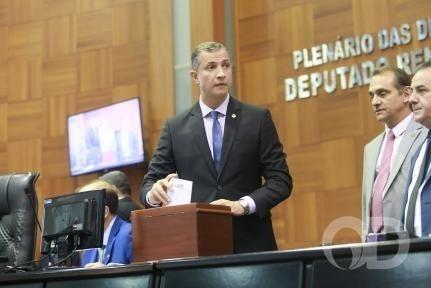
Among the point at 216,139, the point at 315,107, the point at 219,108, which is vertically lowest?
the point at 216,139

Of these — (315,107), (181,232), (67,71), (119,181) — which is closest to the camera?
(181,232)

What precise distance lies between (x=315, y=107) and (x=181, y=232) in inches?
151

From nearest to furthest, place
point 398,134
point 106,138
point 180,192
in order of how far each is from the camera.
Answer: point 180,192, point 398,134, point 106,138

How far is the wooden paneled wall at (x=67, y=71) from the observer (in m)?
7.37

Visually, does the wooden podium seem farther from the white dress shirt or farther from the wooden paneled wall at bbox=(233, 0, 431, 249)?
the wooden paneled wall at bbox=(233, 0, 431, 249)

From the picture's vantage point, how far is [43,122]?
313 inches

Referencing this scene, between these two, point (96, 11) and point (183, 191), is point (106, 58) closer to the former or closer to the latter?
point (96, 11)

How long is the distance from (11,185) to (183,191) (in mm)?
1527

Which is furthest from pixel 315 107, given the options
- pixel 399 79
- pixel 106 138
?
pixel 399 79

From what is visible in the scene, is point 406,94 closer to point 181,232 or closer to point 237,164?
point 237,164

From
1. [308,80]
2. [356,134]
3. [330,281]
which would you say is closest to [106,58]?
[308,80]

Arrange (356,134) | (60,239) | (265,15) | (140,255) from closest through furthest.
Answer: (140,255)
(60,239)
(356,134)
(265,15)

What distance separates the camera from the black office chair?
4.02 meters

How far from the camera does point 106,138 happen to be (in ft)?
23.9
